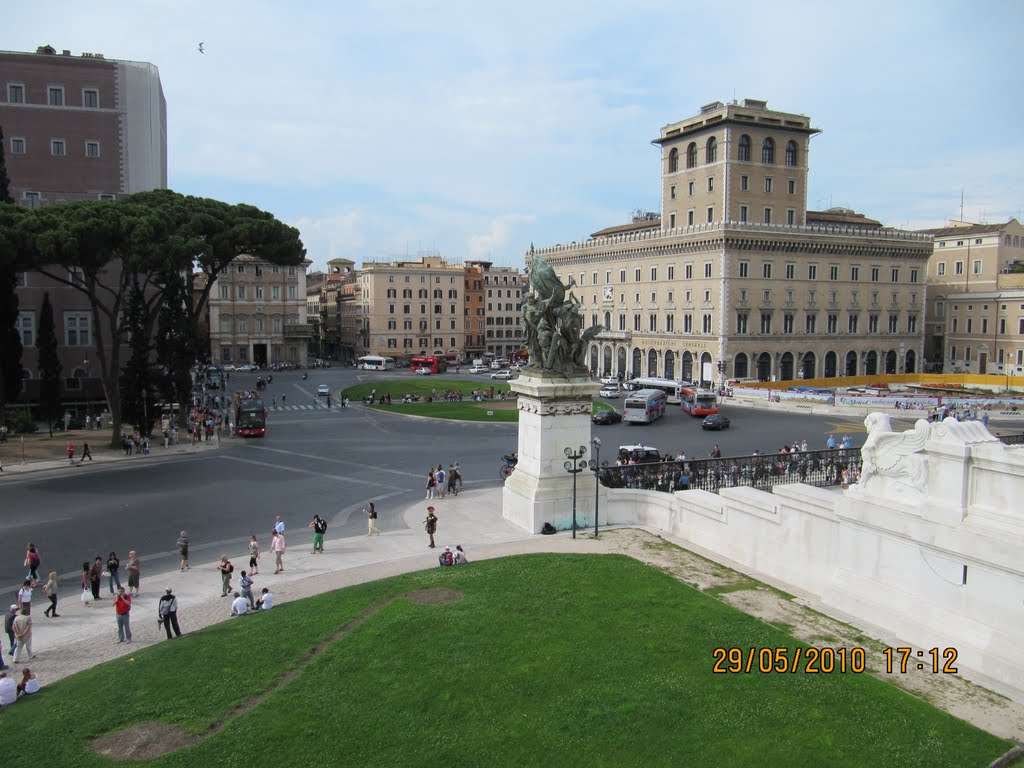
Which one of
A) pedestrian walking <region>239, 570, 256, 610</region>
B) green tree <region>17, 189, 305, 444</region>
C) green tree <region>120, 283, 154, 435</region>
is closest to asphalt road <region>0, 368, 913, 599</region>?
green tree <region>120, 283, 154, 435</region>

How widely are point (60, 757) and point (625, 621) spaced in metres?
8.71

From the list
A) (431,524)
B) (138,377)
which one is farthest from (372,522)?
(138,377)

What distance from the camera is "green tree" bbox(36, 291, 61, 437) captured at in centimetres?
4441

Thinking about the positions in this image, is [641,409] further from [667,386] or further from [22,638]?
[22,638]

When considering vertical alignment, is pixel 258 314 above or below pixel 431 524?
above

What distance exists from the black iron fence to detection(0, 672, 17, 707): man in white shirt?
52.5ft

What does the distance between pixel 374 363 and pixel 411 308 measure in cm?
1248

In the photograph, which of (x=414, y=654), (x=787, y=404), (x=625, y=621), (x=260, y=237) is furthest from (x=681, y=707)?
(x=787, y=404)

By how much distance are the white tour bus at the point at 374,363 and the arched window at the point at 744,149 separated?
50.9m

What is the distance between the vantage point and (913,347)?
265 feet

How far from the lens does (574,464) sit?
20641 mm

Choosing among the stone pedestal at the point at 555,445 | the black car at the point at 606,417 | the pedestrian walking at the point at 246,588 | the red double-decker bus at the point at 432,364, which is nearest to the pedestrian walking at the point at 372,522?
the stone pedestal at the point at 555,445

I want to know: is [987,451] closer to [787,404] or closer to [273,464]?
[273,464]

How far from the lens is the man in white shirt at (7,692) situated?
38.8 feet
